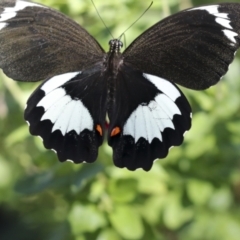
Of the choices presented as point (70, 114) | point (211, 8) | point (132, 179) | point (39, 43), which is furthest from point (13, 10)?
point (132, 179)

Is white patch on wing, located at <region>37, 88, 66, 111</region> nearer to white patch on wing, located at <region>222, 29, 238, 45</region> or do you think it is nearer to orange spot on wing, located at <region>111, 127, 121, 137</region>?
orange spot on wing, located at <region>111, 127, 121, 137</region>

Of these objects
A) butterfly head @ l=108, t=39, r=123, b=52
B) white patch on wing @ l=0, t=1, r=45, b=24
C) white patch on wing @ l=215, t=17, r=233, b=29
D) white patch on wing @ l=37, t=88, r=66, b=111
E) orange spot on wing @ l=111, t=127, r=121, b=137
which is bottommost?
orange spot on wing @ l=111, t=127, r=121, b=137

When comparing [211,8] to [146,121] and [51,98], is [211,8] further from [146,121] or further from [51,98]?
[51,98]

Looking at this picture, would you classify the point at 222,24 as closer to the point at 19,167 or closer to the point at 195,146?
the point at 195,146

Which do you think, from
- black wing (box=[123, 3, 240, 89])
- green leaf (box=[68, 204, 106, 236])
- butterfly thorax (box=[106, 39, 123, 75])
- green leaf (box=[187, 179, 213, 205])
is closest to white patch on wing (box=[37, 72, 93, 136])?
butterfly thorax (box=[106, 39, 123, 75])

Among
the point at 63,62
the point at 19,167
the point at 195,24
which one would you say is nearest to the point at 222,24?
the point at 195,24

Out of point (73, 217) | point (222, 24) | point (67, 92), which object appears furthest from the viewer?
point (73, 217)

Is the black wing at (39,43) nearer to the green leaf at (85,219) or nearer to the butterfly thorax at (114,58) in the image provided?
the butterfly thorax at (114,58)

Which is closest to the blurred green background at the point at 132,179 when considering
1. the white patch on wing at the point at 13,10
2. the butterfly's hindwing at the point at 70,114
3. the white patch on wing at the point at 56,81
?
the butterfly's hindwing at the point at 70,114
